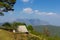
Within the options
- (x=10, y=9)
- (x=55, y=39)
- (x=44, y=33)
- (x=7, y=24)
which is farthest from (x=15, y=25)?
(x=55, y=39)

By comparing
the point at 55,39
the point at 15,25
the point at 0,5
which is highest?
the point at 0,5

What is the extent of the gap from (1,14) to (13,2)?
3.27m

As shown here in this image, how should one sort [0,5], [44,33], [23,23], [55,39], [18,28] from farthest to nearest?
1. [23,23]
2. [18,28]
3. [0,5]
4. [44,33]
5. [55,39]

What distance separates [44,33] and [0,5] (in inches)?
384

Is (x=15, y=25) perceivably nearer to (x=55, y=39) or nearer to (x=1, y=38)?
(x=55, y=39)

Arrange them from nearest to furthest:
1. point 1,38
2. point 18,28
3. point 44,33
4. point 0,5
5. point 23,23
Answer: point 1,38 < point 44,33 < point 0,5 < point 18,28 < point 23,23

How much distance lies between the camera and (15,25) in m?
44.7

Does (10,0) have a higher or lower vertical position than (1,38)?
higher

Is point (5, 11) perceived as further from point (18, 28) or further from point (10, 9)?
point (18, 28)

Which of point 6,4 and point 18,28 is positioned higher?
point 6,4

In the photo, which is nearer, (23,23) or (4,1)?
(4,1)

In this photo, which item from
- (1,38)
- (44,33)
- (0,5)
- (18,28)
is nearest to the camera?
(1,38)

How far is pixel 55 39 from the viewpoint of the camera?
72.5 ft

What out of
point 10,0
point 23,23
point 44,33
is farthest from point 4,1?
point 23,23
